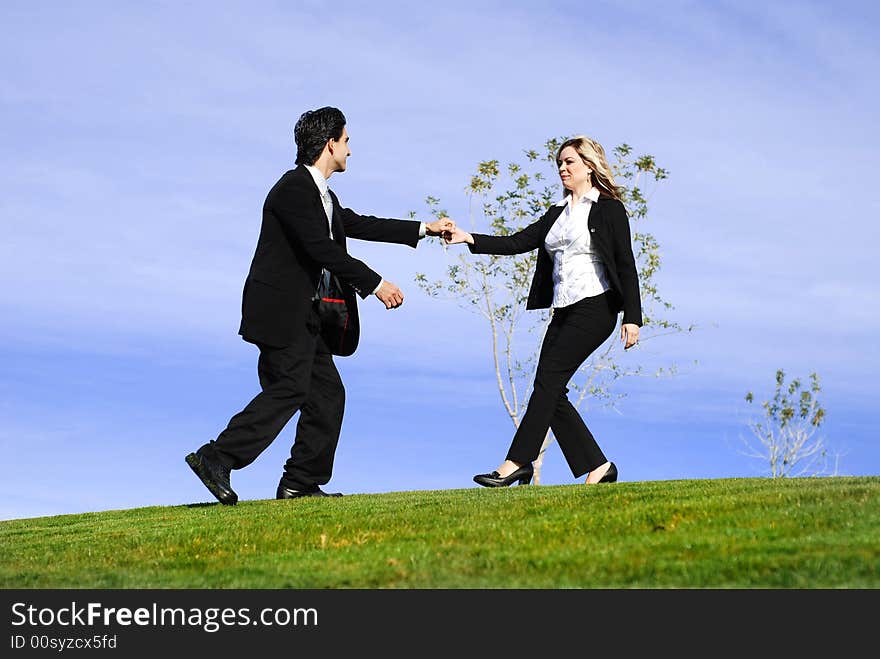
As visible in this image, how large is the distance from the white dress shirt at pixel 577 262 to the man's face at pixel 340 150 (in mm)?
2120

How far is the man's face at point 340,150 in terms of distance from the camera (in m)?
9.51

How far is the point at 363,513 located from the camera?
8.34m

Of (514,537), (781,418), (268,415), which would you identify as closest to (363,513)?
(268,415)

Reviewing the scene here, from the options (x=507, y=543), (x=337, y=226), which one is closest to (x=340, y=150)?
(x=337, y=226)

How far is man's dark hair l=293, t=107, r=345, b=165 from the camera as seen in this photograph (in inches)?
372

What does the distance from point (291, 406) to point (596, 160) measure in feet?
11.9

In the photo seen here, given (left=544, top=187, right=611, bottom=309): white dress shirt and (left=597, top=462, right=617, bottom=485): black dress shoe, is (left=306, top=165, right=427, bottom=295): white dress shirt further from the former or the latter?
(left=597, top=462, right=617, bottom=485): black dress shoe

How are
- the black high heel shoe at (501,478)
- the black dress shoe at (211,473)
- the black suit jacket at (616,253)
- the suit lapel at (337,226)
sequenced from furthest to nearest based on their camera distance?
the suit lapel at (337,226)
the black high heel shoe at (501,478)
the black dress shoe at (211,473)
the black suit jacket at (616,253)

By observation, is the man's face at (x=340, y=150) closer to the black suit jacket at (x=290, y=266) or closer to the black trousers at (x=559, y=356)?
the black suit jacket at (x=290, y=266)

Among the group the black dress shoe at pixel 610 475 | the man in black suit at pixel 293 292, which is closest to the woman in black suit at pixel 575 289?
the black dress shoe at pixel 610 475

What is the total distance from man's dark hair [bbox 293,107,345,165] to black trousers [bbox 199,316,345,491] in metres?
1.69

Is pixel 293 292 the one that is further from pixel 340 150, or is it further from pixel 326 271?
pixel 340 150
